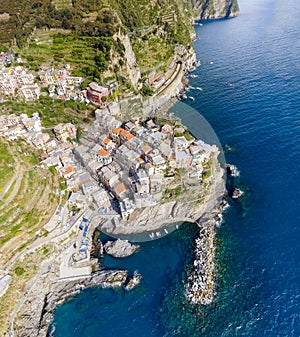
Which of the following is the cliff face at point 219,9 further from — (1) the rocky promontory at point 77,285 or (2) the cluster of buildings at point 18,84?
(1) the rocky promontory at point 77,285

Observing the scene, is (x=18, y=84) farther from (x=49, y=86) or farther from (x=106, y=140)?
(x=106, y=140)

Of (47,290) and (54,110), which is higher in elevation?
(54,110)

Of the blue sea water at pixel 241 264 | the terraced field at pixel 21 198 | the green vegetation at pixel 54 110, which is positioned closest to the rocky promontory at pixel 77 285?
the blue sea water at pixel 241 264

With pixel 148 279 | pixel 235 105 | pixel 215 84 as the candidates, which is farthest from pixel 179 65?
pixel 148 279

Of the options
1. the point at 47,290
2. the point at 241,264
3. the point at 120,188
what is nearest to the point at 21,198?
the point at 47,290

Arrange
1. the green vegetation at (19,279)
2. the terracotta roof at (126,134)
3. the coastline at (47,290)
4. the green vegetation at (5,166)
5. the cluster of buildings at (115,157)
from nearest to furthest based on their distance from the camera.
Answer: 1. the coastline at (47,290)
2. the green vegetation at (19,279)
3. the green vegetation at (5,166)
4. the cluster of buildings at (115,157)
5. the terracotta roof at (126,134)

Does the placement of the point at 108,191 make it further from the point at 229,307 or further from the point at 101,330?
the point at 229,307
